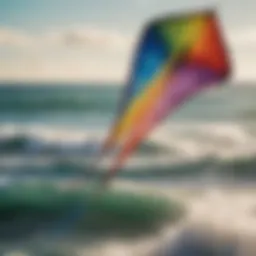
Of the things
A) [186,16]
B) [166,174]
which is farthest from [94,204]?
[186,16]

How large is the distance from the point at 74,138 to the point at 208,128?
28 cm

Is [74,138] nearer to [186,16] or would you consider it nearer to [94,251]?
[94,251]

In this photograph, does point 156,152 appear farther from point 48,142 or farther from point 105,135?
point 48,142

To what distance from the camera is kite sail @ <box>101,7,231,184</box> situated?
1.09 m

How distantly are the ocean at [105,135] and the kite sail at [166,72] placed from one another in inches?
0.8

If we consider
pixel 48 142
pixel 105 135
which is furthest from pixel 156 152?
pixel 48 142

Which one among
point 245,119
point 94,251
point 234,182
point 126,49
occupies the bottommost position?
point 94,251

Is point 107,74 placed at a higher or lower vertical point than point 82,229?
higher

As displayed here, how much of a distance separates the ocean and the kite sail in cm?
2

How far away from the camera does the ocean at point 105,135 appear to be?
110cm

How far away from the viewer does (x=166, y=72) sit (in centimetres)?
109

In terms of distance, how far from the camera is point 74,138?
3.66ft

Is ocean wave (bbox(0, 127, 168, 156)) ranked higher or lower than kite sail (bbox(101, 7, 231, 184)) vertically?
lower

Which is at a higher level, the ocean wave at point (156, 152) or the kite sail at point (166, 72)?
the kite sail at point (166, 72)
